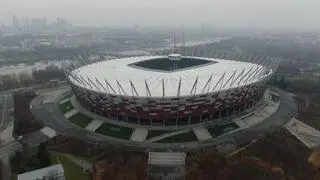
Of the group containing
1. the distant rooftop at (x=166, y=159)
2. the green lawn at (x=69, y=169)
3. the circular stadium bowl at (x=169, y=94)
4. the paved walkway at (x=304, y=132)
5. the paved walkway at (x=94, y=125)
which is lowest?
the green lawn at (x=69, y=169)

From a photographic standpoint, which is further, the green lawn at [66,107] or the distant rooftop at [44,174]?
the green lawn at [66,107]

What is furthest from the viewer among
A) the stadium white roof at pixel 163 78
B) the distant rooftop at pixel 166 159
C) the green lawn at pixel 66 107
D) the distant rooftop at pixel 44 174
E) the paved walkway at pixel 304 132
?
the green lawn at pixel 66 107

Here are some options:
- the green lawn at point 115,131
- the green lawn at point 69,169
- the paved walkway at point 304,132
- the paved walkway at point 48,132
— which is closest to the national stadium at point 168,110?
the green lawn at point 115,131

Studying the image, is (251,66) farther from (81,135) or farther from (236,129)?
(81,135)

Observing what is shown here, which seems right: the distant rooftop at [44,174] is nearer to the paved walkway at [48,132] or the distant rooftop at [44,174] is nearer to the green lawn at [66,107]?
the paved walkway at [48,132]

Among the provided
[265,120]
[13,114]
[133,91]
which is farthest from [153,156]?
[13,114]

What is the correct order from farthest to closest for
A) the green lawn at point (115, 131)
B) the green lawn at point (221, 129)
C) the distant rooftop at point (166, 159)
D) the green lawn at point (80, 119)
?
the green lawn at point (80, 119), the green lawn at point (115, 131), the green lawn at point (221, 129), the distant rooftop at point (166, 159)

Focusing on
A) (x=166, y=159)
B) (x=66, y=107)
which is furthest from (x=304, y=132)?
(x=66, y=107)

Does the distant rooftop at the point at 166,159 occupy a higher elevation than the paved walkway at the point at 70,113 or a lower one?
lower
